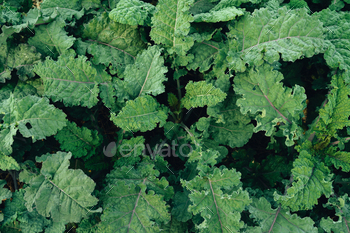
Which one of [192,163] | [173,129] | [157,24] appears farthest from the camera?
[173,129]

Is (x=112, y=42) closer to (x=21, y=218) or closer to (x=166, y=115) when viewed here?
(x=166, y=115)

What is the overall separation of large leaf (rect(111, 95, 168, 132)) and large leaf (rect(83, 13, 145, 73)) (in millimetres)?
407

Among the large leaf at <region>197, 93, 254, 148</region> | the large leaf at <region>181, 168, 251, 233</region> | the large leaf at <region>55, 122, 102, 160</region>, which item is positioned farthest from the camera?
the large leaf at <region>197, 93, 254, 148</region>

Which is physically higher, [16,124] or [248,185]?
[16,124]

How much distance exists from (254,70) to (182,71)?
0.54 m

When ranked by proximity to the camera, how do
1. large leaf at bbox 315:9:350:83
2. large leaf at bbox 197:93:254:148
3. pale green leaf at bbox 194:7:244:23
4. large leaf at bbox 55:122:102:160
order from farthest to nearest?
large leaf at bbox 197:93:254:148 < large leaf at bbox 55:122:102:160 < large leaf at bbox 315:9:350:83 < pale green leaf at bbox 194:7:244:23

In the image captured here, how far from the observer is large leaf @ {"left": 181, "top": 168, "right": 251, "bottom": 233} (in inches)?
69.7

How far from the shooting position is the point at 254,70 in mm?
2076

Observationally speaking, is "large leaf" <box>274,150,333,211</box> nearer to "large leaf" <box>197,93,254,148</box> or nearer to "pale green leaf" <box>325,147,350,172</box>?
"pale green leaf" <box>325,147,350,172</box>

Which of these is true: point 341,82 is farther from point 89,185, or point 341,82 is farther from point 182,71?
point 89,185

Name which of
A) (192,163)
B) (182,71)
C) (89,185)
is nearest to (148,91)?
(182,71)

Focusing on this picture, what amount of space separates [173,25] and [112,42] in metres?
0.53

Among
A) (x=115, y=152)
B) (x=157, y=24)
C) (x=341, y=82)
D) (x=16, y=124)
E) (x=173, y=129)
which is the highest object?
(x=157, y=24)

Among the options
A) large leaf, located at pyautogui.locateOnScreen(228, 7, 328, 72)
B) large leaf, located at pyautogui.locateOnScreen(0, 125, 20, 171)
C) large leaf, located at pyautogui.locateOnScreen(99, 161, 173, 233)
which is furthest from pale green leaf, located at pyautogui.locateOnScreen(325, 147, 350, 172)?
large leaf, located at pyautogui.locateOnScreen(0, 125, 20, 171)
